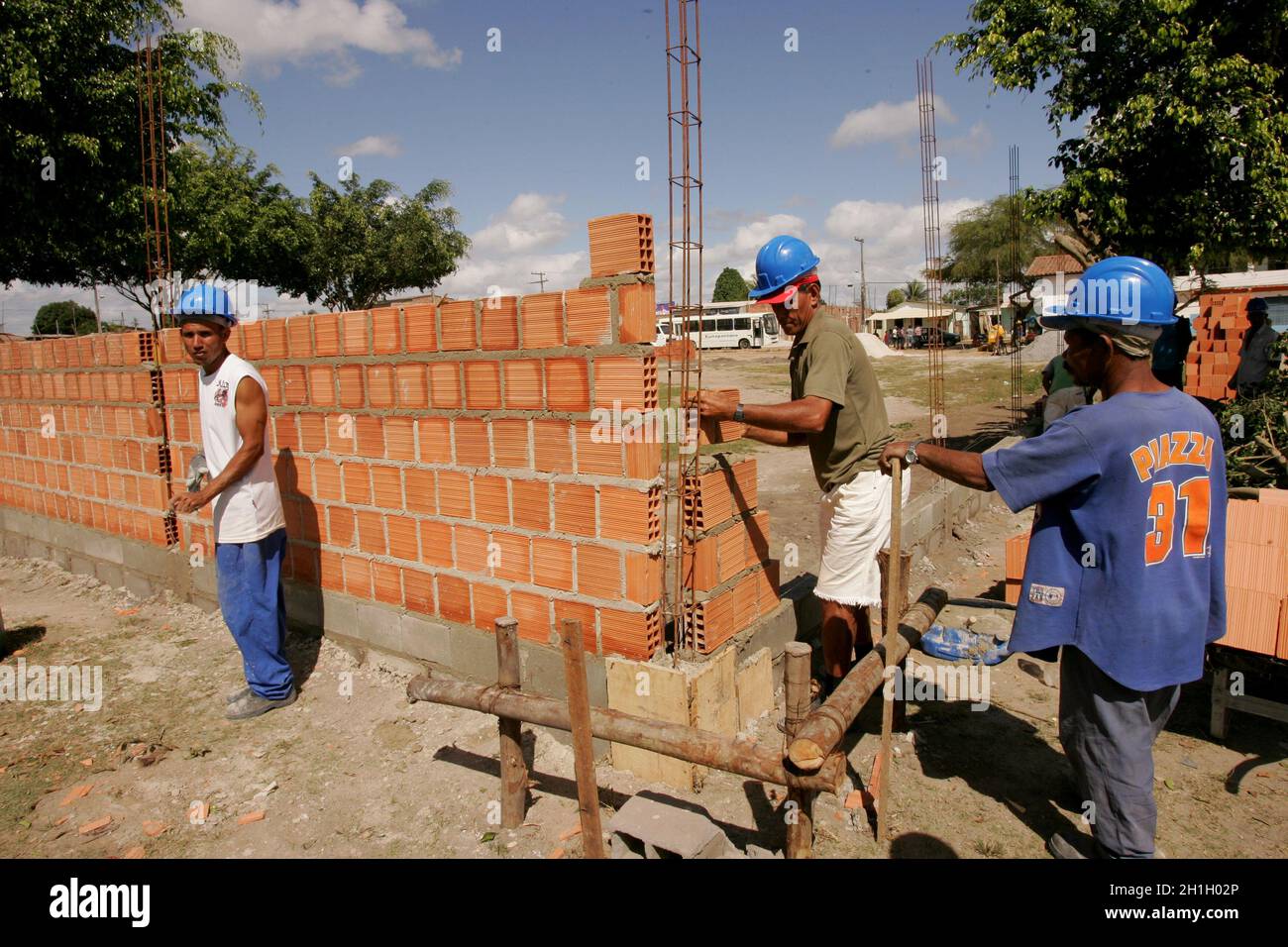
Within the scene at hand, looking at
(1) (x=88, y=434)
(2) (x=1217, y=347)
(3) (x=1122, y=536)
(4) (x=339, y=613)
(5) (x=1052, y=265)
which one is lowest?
(4) (x=339, y=613)

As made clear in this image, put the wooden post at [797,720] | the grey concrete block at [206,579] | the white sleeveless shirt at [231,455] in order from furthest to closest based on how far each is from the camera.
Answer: the grey concrete block at [206,579] → the white sleeveless shirt at [231,455] → the wooden post at [797,720]

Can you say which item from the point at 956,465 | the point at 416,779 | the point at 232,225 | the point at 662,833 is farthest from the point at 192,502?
the point at 232,225

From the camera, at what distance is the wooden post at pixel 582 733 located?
2510mm

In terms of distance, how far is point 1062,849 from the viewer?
287cm

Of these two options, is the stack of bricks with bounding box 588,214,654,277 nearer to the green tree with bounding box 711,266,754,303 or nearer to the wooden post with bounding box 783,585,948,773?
the wooden post with bounding box 783,585,948,773

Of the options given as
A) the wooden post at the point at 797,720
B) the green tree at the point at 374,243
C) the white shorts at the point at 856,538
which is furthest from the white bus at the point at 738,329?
the wooden post at the point at 797,720

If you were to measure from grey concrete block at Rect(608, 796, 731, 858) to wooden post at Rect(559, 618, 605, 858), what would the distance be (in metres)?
0.13

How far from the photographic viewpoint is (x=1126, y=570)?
2453 millimetres

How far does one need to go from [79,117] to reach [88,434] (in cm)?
734

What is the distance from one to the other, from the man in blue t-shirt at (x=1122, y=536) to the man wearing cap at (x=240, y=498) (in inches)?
143

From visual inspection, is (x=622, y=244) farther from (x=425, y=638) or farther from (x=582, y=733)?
(x=425, y=638)

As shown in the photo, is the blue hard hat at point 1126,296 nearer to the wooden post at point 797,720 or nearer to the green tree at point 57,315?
the wooden post at point 797,720

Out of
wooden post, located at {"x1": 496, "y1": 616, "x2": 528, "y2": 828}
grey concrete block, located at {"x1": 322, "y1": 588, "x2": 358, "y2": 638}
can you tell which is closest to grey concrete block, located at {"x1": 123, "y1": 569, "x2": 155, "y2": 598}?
grey concrete block, located at {"x1": 322, "y1": 588, "x2": 358, "y2": 638}
